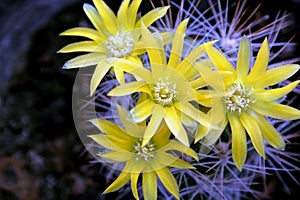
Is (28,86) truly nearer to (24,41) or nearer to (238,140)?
(24,41)

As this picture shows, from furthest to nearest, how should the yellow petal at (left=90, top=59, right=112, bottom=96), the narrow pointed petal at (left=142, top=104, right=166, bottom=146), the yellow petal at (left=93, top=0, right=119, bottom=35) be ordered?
the yellow petal at (left=93, top=0, right=119, bottom=35) → the yellow petal at (left=90, top=59, right=112, bottom=96) → the narrow pointed petal at (left=142, top=104, right=166, bottom=146)

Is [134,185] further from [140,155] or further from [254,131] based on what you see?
[254,131]

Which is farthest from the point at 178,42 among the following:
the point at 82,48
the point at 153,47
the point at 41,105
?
the point at 41,105

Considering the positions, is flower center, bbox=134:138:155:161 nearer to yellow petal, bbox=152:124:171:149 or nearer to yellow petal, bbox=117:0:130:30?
yellow petal, bbox=152:124:171:149

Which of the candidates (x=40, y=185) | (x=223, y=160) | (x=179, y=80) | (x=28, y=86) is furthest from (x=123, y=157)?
(x=28, y=86)

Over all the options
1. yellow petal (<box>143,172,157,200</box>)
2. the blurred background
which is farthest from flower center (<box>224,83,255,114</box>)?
the blurred background

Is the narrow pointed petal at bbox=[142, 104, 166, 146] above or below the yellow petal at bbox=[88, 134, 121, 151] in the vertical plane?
above
